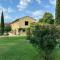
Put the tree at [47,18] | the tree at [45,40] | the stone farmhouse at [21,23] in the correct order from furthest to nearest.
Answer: the stone farmhouse at [21,23] < the tree at [47,18] < the tree at [45,40]

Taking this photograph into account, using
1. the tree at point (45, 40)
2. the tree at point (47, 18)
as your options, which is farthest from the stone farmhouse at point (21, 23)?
the tree at point (45, 40)

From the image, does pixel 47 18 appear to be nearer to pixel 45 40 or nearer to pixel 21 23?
pixel 21 23

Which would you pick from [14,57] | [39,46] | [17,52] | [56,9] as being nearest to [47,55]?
[39,46]

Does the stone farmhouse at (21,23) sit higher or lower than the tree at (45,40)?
higher

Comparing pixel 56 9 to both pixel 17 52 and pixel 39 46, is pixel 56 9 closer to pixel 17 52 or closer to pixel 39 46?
pixel 17 52

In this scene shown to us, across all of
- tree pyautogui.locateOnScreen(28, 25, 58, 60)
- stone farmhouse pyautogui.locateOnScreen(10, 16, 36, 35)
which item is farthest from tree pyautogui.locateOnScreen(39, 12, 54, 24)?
tree pyautogui.locateOnScreen(28, 25, 58, 60)

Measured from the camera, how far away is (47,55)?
7578 mm

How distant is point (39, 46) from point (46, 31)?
51 centimetres

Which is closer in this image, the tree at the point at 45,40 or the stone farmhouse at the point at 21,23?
the tree at the point at 45,40

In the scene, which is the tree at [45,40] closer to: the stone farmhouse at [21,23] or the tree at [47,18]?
the tree at [47,18]

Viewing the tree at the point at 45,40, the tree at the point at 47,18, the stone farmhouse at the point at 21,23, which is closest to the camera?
the tree at the point at 45,40

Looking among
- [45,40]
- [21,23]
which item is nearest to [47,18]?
[21,23]

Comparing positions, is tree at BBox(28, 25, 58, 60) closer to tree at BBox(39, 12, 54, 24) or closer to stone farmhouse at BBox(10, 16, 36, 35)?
tree at BBox(39, 12, 54, 24)

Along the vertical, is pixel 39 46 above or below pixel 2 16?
below
